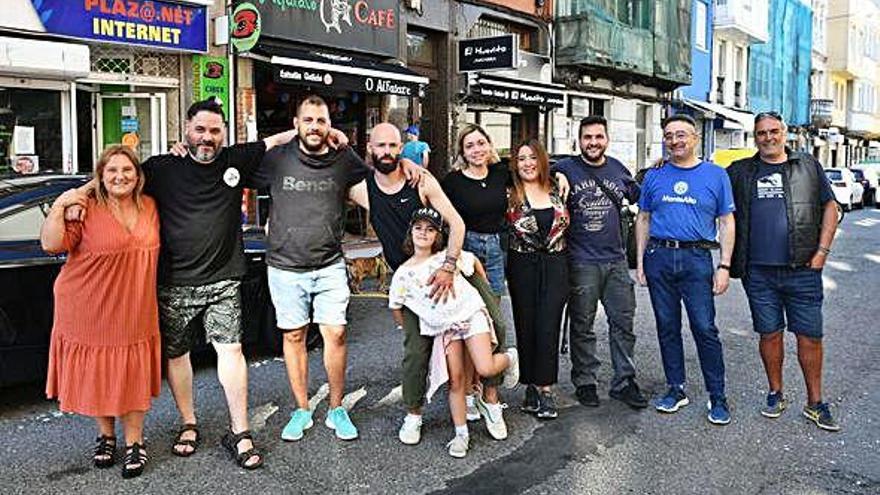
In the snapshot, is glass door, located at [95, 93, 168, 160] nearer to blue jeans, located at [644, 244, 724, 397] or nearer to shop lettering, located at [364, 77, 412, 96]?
shop lettering, located at [364, 77, 412, 96]

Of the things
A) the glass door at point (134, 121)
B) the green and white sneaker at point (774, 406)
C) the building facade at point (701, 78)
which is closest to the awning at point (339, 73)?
the glass door at point (134, 121)

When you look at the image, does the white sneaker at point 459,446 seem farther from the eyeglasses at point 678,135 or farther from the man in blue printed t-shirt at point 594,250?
the eyeglasses at point 678,135

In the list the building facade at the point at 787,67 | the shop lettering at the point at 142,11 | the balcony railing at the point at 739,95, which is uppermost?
the building facade at the point at 787,67

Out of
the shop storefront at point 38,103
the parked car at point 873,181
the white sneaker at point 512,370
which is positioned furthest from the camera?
the parked car at point 873,181

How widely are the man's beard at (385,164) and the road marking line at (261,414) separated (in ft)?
5.39

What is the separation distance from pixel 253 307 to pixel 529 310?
225cm

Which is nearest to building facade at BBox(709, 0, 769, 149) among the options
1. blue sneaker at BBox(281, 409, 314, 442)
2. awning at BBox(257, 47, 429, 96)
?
awning at BBox(257, 47, 429, 96)

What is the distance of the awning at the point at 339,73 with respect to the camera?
40.2 feet

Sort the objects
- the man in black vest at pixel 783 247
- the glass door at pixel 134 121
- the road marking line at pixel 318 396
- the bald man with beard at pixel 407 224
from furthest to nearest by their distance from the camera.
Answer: the glass door at pixel 134 121 < the road marking line at pixel 318 396 < the man in black vest at pixel 783 247 < the bald man with beard at pixel 407 224

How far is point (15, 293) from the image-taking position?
5285 millimetres

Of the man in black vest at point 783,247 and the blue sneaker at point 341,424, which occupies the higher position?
the man in black vest at point 783,247

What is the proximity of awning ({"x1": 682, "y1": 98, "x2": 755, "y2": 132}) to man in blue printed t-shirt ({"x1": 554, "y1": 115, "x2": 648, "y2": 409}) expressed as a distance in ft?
77.1

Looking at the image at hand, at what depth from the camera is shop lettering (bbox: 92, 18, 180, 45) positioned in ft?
35.4

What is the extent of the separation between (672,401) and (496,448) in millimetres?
1326
